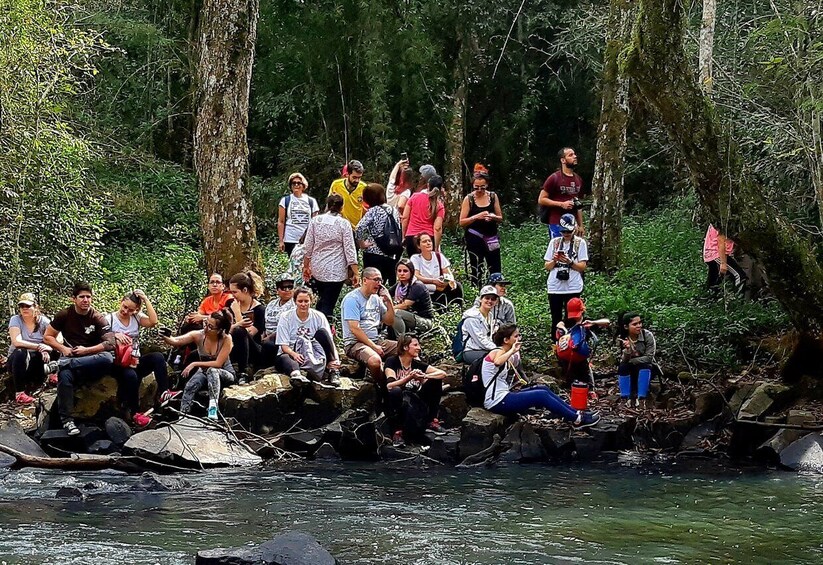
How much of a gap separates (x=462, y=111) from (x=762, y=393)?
12.1 meters

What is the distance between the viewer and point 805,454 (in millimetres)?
12383

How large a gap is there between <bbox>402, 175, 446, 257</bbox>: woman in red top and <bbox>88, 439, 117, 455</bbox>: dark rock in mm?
4943

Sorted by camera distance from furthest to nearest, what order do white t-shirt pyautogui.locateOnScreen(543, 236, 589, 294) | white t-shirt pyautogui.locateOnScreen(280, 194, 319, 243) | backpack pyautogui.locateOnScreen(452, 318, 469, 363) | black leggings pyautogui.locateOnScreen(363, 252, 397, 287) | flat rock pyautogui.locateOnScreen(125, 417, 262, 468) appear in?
white t-shirt pyautogui.locateOnScreen(280, 194, 319, 243) < black leggings pyautogui.locateOnScreen(363, 252, 397, 287) < white t-shirt pyautogui.locateOnScreen(543, 236, 589, 294) < backpack pyautogui.locateOnScreen(452, 318, 469, 363) < flat rock pyautogui.locateOnScreen(125, 417, 262, 468)

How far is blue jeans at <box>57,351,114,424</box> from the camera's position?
1291 cm

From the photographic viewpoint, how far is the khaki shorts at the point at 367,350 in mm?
13844

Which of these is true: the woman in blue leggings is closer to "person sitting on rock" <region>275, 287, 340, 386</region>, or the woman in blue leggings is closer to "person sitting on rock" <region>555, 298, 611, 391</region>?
"person sitting on rock" <region>555, 298, 611, 391</region>

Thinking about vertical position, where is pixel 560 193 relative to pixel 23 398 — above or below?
above

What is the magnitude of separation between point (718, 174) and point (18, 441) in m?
8.14

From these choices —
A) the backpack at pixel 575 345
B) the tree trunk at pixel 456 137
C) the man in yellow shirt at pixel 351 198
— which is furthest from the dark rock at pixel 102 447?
the tree trunk at pixel 456 137

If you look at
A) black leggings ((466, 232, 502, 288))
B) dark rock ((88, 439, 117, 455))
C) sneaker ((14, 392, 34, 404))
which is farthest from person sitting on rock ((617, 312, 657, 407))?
sneaker ((14, 392, 34, 404))

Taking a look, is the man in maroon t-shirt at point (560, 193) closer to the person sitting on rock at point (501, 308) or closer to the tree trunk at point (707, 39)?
the person sitting on rock at point (501, 308)

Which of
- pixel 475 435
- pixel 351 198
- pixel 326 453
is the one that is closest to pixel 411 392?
pixel 475 435

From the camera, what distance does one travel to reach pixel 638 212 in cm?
2641

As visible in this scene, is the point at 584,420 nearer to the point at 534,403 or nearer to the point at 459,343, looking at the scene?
the point at 534,403
